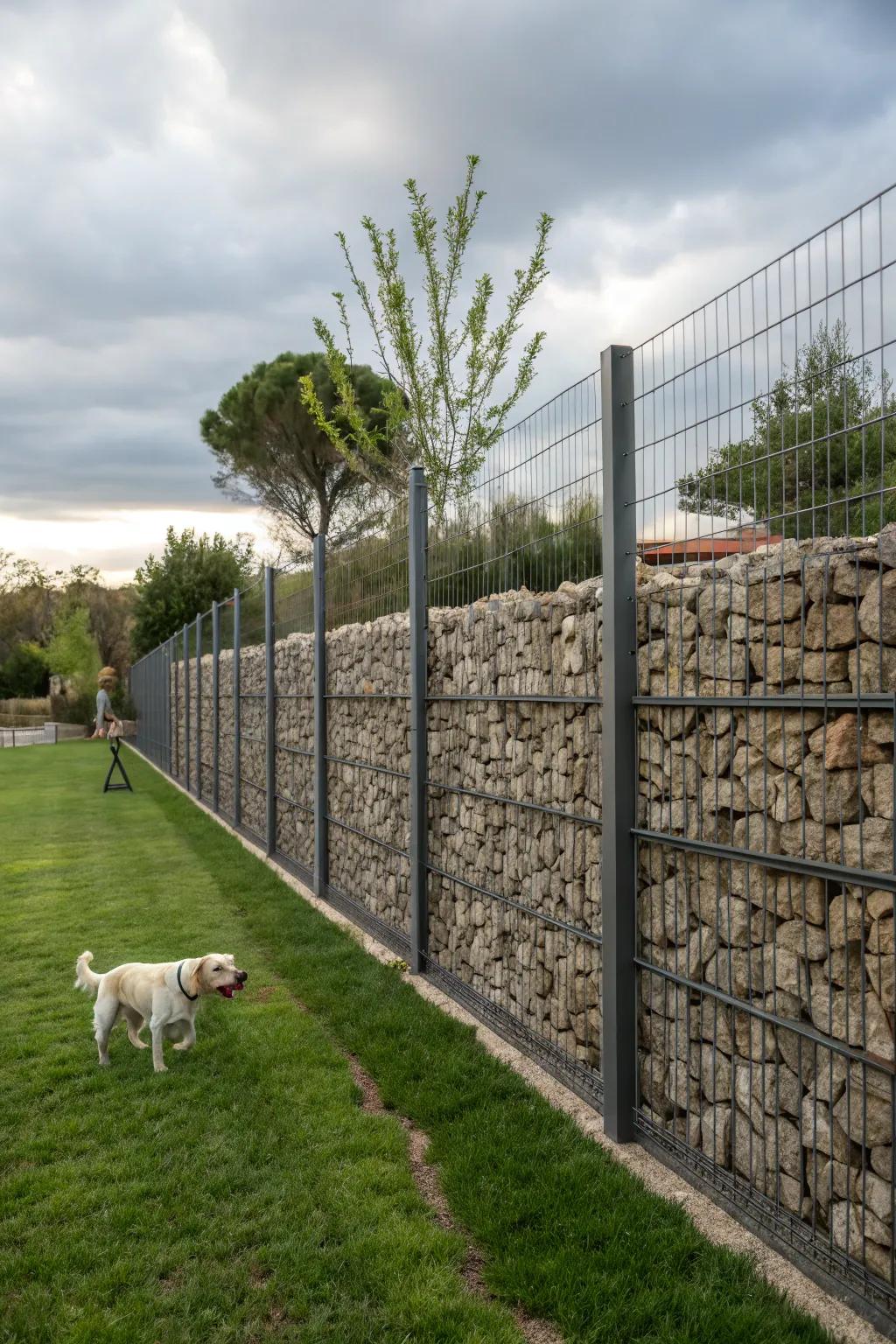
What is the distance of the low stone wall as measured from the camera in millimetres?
2574

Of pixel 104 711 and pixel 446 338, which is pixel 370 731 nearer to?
pixel 446 338

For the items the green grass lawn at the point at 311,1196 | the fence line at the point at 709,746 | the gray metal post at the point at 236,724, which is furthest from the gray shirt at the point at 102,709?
the fence line at the point at 709,746

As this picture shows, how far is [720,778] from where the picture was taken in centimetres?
311

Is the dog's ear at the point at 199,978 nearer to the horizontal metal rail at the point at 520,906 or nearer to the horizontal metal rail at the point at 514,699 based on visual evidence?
the horizontal metal rail at the point at 520,906

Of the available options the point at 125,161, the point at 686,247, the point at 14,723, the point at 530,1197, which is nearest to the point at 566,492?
the point at 530,1197

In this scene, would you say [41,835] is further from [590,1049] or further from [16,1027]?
[590,1049]

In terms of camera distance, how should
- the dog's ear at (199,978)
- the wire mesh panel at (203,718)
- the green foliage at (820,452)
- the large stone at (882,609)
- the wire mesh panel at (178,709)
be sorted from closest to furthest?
1. the large stone at (882,609)
2. the green foliage at (820,452)
3. the dog's ear at (199,978)
4. the wire mesh panel at (203,718)
5. the wire mesh panel at (178,709)

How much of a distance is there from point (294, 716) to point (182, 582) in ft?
101

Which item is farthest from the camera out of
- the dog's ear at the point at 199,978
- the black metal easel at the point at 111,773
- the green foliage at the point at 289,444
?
the green foliage at the point at 289,444

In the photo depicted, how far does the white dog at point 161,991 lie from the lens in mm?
4473

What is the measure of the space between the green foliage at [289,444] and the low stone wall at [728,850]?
973 inches

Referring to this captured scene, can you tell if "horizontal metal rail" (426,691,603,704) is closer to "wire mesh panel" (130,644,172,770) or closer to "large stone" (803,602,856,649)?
"large stone" (803,602,856,649)

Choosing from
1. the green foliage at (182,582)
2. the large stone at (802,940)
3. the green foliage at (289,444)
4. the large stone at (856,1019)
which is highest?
the green foliage at (289,444)

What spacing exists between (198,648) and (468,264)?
7179mm
